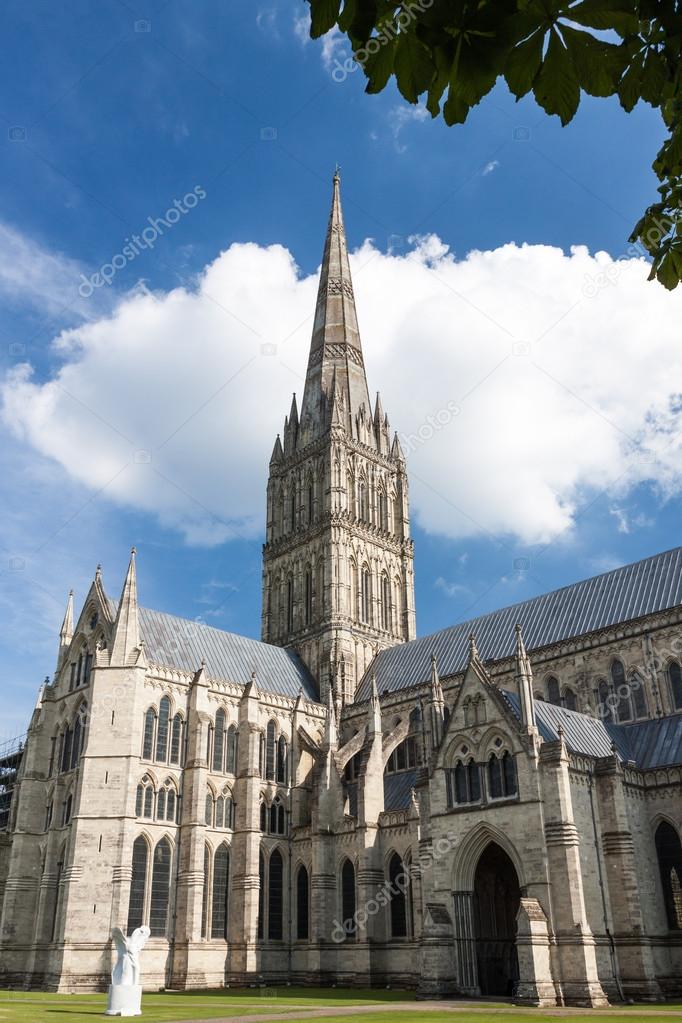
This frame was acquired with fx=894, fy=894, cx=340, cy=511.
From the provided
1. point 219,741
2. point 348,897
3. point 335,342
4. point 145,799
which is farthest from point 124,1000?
point 335,342

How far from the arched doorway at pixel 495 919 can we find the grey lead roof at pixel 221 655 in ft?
71.5

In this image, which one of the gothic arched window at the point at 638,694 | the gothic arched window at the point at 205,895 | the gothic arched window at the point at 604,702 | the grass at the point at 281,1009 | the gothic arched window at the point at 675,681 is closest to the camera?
the grass at the point at 281,1009

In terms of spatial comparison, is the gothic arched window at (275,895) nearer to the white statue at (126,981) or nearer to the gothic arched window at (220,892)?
the gothic arched window at (220,892)

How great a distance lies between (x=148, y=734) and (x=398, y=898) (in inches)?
596

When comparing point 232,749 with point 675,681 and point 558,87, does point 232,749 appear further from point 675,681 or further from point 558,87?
point 558,87

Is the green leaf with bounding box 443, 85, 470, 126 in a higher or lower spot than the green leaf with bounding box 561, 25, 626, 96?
lower

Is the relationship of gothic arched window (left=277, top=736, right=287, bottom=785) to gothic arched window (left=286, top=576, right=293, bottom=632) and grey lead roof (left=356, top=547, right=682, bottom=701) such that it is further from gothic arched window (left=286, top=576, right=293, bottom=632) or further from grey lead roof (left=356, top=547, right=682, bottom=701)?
gothic arched window (left=286, top=576, right=293, bottom=632)

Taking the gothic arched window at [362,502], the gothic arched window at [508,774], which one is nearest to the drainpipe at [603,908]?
the gothic arched window at [508,774]

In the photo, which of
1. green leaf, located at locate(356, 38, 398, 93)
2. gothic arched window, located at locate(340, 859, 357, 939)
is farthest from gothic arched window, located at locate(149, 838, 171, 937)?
green leaf, located at locate(356, 38, 398, 93)

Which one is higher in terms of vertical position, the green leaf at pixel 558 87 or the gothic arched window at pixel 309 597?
the gothic arched window at pixel 309 597

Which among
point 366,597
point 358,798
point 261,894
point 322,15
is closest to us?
point 322,15

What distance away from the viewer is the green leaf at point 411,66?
11.8 ft

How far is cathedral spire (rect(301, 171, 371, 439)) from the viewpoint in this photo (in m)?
69.2

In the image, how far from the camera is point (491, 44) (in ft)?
11.2
